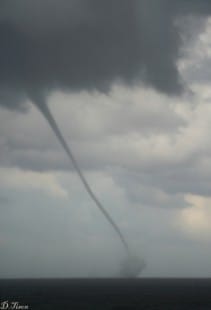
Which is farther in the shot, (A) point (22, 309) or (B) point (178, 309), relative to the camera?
(B) point (178, 309)

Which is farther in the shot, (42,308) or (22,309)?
(42,308)

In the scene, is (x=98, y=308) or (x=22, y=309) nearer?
(x=22, y=309)

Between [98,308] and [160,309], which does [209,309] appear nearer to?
[160,309]

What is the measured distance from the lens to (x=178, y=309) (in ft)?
430

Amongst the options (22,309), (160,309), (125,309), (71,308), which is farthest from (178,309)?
(22,309)

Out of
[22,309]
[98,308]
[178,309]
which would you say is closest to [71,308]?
[98,308]

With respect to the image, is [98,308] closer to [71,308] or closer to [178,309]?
[71,308]

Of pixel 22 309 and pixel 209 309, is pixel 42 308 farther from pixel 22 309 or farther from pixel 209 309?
pixel 209 309

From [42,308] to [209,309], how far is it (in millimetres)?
40778

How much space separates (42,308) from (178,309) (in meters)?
33.6

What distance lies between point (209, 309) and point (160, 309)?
12.0m

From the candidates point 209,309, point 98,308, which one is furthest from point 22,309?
point 209,309

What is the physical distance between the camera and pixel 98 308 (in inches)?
5027

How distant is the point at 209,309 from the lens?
129625 mm
